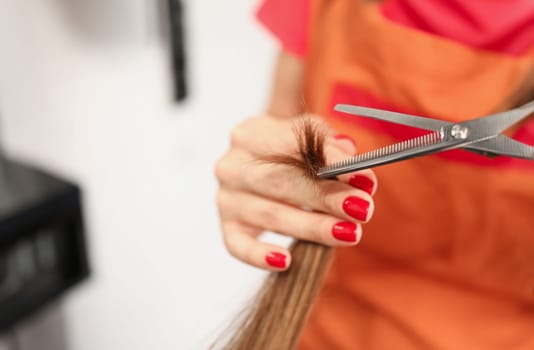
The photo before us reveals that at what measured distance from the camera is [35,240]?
108 cm

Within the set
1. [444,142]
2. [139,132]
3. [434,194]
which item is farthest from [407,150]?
[139,132]

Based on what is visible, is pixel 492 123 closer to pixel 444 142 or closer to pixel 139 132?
pixel 444 142

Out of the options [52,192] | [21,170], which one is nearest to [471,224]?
[52,192]

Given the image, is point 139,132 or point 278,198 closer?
point 278,198

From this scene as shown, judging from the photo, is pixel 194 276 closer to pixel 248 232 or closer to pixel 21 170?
pixel 21 170

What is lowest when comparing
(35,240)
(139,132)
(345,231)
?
(35,240)

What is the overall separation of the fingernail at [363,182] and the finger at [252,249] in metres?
0.09

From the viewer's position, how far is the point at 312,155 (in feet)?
1.28

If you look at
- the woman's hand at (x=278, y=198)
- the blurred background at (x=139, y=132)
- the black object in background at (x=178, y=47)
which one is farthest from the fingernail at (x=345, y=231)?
the black object in background at (x=178, y=47)

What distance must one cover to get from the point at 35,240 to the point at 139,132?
0.30 meters

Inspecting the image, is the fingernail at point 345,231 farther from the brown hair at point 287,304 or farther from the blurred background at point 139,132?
the blurred background at point 139,132

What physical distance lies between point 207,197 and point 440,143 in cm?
88

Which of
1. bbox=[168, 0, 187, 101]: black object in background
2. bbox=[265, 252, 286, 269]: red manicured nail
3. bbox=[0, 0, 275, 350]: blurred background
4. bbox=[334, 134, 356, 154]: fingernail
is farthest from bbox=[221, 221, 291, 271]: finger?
bbox=[168, 0, 187, 101]: black object in background

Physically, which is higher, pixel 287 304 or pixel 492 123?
pixel 492 123
